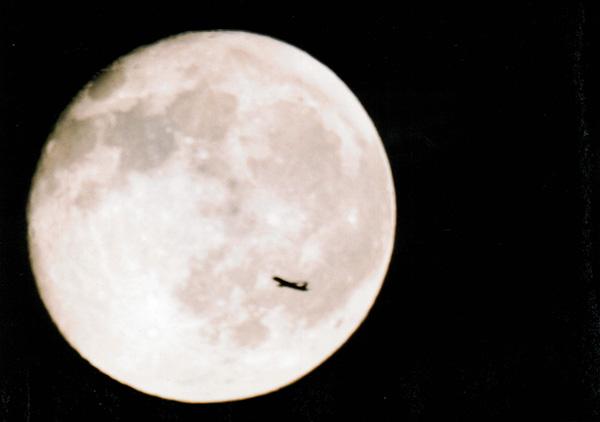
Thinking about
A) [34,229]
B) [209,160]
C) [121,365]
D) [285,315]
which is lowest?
[121,365]

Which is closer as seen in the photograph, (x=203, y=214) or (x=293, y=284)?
(x=203, y=214)

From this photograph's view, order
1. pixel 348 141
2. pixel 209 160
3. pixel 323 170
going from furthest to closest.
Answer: pixel 348 141 → pixel 323 170 → pixel 209 160

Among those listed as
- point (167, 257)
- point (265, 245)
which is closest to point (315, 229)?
point (265, 245)

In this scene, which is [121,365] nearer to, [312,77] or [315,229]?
[315,229]

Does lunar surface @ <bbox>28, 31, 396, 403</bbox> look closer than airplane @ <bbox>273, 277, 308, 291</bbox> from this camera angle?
Yes

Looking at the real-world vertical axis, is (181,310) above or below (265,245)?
below

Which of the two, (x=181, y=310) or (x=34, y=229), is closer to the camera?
(x=181, y=310)

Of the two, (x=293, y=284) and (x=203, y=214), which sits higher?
(x=203, y=214)

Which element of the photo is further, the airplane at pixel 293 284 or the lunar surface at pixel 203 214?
the airplane at pixel 293 284
